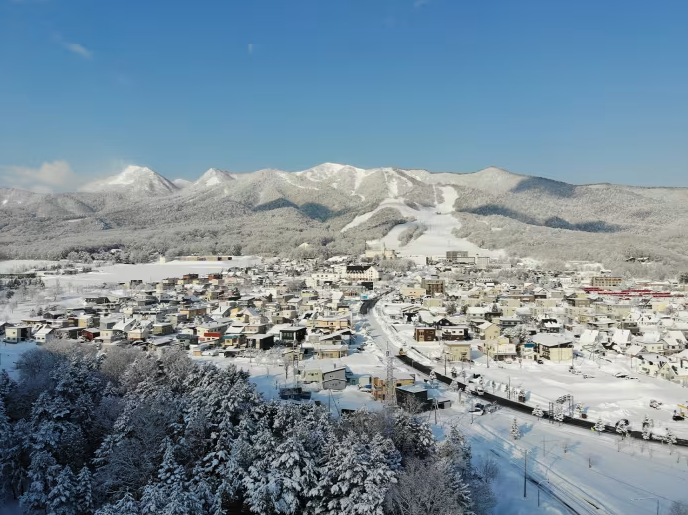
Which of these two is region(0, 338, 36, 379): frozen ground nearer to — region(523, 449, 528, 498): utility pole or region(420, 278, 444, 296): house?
region(523, 449, 528, 498): utility pole

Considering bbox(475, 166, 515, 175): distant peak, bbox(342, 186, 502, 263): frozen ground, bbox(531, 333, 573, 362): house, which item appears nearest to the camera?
bbox(531, 333, 573, 362): house

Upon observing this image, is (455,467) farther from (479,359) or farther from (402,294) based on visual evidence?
(402,294)

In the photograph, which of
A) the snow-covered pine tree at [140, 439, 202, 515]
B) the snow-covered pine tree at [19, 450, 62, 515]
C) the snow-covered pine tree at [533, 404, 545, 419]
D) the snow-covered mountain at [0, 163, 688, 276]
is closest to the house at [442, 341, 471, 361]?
the snow-covered pine tree at [533, 404, 545, 419]

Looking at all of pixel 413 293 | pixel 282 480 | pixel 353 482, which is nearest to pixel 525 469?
pixel 353 482

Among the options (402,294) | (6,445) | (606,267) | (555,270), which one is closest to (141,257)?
(402,294)

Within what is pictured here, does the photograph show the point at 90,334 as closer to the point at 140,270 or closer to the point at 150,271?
the point at 150,271

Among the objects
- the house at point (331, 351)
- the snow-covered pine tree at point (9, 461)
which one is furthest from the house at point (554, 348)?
the snow-covered pine tree at point (9, 461)

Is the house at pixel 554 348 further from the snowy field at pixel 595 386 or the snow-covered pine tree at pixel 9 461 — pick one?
the snow-covered pine tree at pixel 9 461
